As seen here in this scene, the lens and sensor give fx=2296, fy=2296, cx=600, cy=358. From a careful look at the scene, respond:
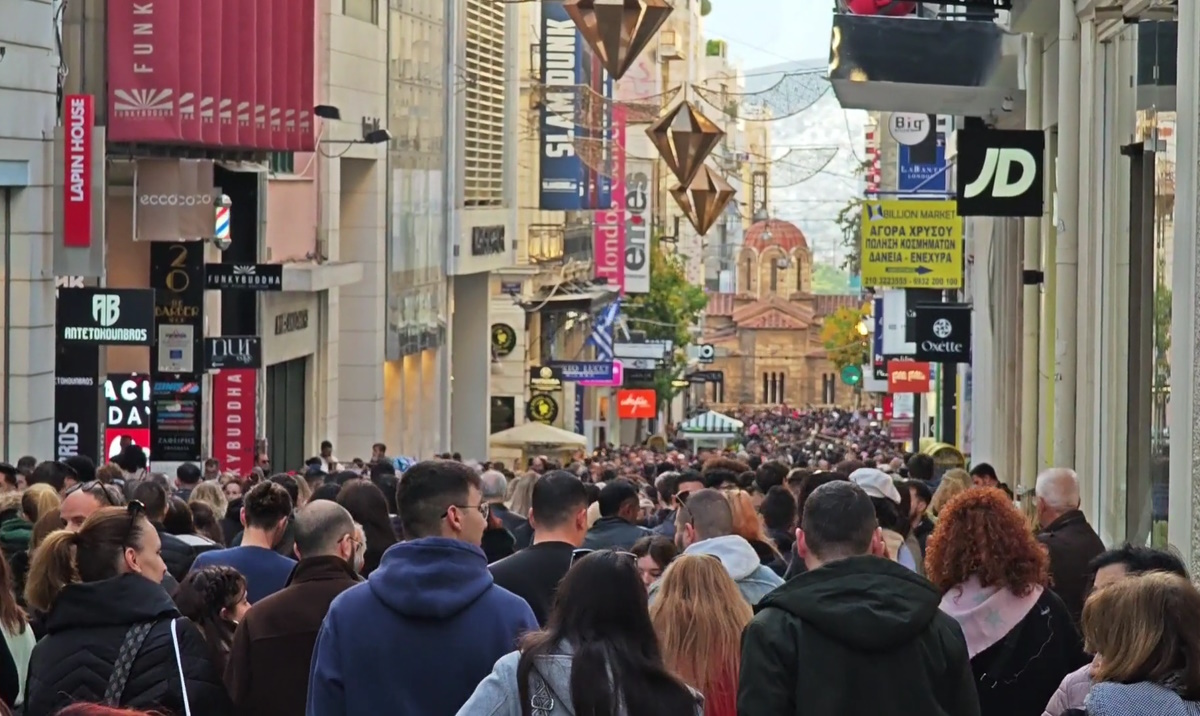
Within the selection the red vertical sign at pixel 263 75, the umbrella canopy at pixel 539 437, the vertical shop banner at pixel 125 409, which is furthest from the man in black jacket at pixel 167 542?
the umbrella canopy at pixel 539 437

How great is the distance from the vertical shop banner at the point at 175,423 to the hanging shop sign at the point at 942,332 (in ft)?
31.9

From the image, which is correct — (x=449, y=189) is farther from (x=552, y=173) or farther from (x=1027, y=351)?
(x=1027, y=351)

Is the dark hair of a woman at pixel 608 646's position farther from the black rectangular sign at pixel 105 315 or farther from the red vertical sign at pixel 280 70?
the red vertical sign at pixel 280 70

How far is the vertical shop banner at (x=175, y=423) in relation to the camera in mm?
29406

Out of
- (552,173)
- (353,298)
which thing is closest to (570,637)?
(353,298)

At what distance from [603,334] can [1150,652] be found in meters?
64.7

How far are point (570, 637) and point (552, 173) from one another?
63012 mm

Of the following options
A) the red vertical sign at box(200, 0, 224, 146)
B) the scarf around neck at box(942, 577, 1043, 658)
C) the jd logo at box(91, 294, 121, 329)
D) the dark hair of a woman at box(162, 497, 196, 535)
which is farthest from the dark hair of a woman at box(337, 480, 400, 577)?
the red vertical sign at box(200, 0, 224, 146)

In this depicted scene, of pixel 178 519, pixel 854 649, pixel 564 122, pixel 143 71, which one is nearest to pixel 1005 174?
pixel 178 519

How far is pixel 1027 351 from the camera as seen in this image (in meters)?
20.6

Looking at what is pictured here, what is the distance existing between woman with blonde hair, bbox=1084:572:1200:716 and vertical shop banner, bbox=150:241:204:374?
24.3 m

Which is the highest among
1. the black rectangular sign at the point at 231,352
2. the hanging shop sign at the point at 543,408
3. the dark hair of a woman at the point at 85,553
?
the black rectangular sign at the point at 231,352

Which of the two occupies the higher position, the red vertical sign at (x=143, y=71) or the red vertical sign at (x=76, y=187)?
the red vertical sign at (x=143, y=71)

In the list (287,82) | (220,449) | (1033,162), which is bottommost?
(220,449)
